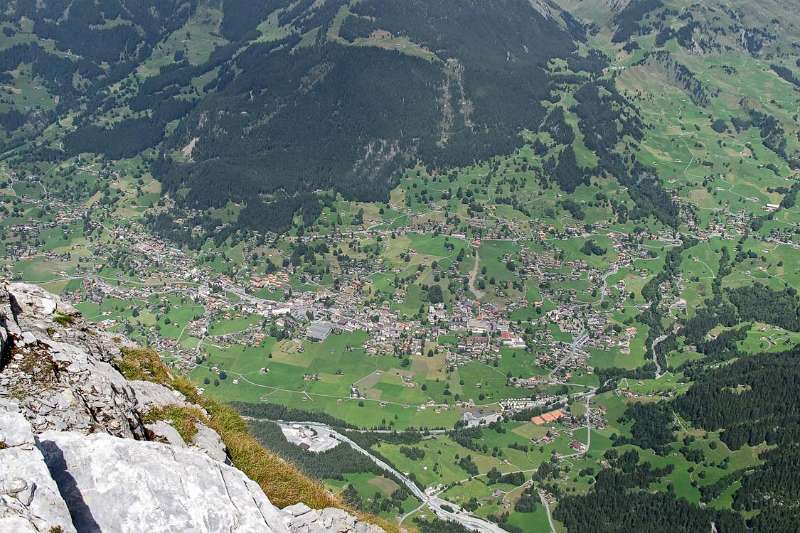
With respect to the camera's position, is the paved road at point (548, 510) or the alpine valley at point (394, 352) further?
the paved road at point (548, 510)

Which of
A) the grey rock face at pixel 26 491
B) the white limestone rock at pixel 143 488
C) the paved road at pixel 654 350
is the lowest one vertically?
the paved road at pixel 654 350

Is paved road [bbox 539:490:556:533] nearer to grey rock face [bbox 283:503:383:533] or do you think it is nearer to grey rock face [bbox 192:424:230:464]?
grey rock face [bbox 283:503:383:533]

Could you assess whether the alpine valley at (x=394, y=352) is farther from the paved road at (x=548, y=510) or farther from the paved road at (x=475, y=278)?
the paved road at (x=475, y=278)

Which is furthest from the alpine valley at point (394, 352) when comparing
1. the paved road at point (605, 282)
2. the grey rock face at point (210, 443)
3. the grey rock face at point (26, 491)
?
the paved road at point (605, 282)

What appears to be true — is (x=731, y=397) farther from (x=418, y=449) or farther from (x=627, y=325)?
(x=418, y=449)

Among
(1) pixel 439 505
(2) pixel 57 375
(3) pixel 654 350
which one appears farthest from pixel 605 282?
(2) pixel 57 375

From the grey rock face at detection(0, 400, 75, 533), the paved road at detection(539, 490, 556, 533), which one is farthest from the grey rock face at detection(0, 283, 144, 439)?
the paved road at detection(539, 490, 556, 533)

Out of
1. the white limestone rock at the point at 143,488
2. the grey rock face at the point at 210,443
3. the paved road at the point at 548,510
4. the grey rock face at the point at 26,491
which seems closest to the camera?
the grey rock face at the point at 26,491
